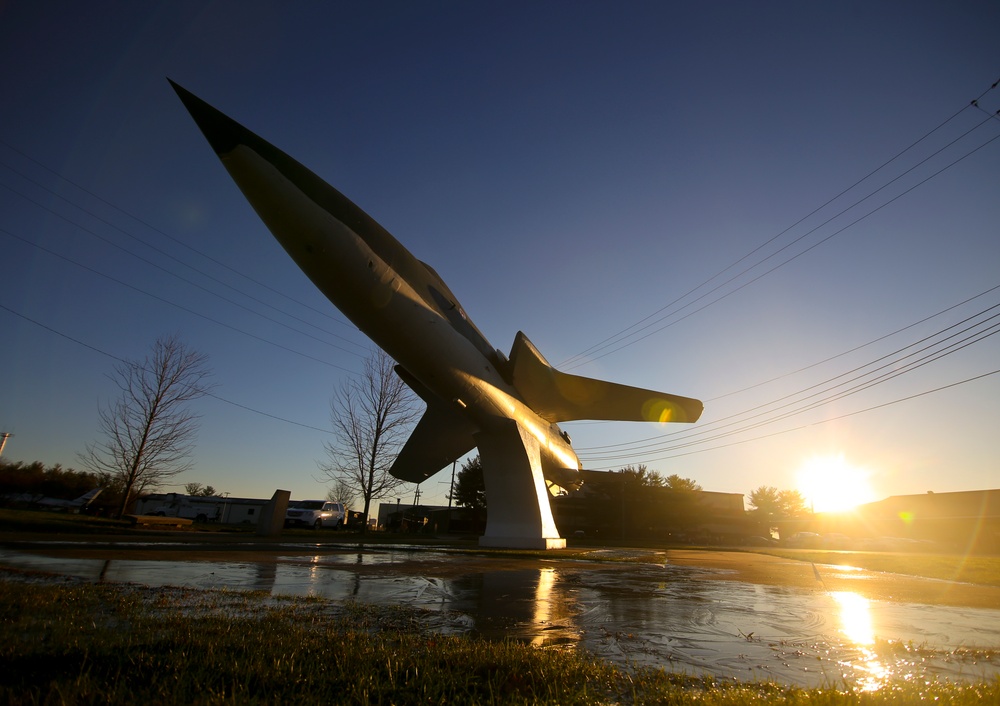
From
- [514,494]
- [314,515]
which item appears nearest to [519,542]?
[514,494]

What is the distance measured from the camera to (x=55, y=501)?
3353cm

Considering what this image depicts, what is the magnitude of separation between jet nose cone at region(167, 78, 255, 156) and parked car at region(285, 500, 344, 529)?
25376 millimetres

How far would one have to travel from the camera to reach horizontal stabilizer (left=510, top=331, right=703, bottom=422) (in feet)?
53.1

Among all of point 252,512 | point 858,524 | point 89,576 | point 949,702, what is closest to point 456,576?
point 89,576

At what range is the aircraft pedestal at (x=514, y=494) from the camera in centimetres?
1511

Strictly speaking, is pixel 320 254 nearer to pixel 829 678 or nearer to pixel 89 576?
pixel 89 576

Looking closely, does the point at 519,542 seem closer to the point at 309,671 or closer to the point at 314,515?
the point at 309,671

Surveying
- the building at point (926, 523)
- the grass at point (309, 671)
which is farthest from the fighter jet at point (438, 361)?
the building at point (926, 523)

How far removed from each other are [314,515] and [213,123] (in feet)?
86.4

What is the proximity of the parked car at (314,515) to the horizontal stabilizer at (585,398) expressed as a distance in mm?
19724

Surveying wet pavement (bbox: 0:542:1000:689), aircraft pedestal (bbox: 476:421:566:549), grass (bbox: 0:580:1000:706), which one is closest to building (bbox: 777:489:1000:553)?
aircraft pedestal (bbox: 476:421:566:549)

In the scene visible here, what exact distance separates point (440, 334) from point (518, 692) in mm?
11179

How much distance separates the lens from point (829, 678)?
268 centimetres

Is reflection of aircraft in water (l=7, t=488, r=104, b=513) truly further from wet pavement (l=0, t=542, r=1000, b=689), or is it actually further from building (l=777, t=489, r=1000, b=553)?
building (l=777, t=489, r=1000, b=553)
